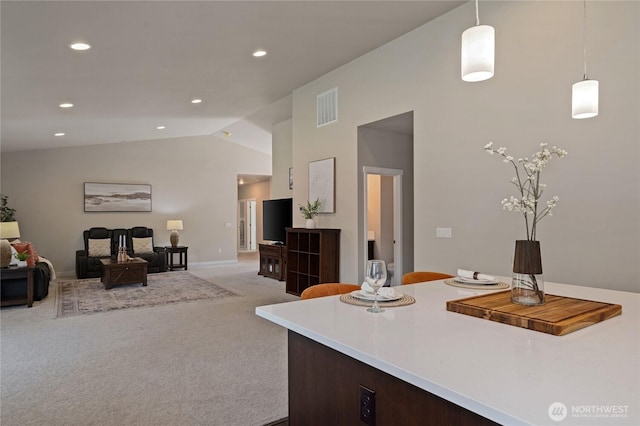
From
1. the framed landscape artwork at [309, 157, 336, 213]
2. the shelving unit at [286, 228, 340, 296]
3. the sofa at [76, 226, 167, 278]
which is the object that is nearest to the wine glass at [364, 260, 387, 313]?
the shelving unit at [286, 228, 340, 296]

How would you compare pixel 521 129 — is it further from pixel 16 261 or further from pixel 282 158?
pixel 16 261

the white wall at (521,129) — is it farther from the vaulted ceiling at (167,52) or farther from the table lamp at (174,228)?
the table lamp at (174,228)

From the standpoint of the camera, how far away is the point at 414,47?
4.48 meters

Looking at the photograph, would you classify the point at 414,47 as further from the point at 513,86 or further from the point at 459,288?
the point at 459,288

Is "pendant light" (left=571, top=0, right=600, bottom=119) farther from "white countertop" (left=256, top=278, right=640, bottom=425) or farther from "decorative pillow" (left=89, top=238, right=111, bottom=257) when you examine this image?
"decorative pillow" (left=89, top=238, right=111, bottom=257)

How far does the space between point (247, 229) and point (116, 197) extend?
5941 mm

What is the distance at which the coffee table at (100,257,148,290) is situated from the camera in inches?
273

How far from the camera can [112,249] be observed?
29.4ft

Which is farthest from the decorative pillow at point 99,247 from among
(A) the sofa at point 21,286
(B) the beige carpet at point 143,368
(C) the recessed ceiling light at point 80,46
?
(C) the recessed ceiling light at point 80,46

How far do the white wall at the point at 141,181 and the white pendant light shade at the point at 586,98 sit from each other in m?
9.54

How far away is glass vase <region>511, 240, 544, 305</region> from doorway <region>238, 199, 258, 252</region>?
13.6 metres

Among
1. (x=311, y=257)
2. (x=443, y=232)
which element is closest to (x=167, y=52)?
(x=311, y=257)

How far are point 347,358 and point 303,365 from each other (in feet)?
0.90

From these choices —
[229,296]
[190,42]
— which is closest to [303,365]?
[190,42]
